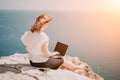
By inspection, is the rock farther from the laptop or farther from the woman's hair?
the woman's hair

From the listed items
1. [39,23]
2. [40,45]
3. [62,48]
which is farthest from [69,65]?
Result: [39,23]

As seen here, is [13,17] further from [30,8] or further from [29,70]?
[29,70]

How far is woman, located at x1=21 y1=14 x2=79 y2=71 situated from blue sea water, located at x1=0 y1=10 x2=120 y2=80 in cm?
60

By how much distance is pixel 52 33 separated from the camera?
3.55m

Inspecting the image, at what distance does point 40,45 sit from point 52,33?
0.73 m

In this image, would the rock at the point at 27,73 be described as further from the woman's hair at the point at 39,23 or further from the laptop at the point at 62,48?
the woman's hair at the point at 39,23

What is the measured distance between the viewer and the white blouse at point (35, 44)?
283 cm

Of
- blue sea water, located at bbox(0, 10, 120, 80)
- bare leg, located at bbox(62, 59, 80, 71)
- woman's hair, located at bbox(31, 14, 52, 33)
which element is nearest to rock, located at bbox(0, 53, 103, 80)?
bare leg, located at bbox(62, 59, 80, 71)

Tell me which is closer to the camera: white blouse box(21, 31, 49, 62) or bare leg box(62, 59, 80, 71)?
white blouse box(21, 31, 49, 62)

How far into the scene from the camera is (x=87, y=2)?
3.59 metres

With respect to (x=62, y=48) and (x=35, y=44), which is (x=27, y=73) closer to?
(x=35, y=44)

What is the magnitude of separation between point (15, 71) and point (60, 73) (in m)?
0.39

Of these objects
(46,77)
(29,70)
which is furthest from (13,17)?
(46,77)

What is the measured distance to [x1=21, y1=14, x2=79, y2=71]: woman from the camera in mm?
2842
